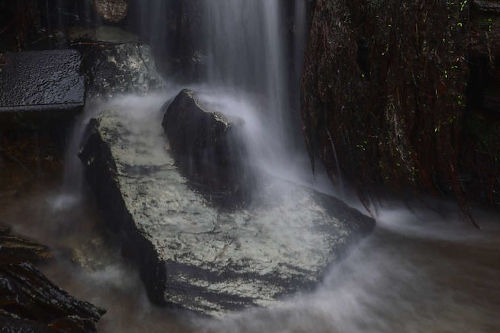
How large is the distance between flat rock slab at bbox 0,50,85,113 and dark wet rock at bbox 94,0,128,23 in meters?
0.75

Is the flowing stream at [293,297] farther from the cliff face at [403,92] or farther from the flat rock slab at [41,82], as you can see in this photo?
the cliff face at [403,92]

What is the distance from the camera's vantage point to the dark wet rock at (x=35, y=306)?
5.65ft

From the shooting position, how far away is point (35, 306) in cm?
189

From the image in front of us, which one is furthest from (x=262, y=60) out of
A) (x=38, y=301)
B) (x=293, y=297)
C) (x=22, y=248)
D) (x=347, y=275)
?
(x=38, y=301)

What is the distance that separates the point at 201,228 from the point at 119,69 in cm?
233

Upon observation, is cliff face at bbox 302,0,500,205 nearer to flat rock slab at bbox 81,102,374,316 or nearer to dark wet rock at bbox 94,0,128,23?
flat rock slab at bbox 81,102,374,316

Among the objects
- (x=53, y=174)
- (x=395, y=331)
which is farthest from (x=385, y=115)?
(x=53, y=174)

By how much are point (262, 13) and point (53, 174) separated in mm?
2857

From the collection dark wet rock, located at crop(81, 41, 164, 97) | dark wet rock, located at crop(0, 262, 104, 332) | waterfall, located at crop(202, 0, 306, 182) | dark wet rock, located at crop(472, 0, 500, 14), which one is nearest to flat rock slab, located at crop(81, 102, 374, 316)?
dark wet rock, located at crop(0, 262, 104, 332)

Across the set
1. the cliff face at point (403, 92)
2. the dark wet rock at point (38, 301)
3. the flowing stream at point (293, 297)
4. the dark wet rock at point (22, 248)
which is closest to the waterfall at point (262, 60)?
the flowing stream at point (293, 297)

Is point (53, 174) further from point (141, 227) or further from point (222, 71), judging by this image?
point (222, 71)

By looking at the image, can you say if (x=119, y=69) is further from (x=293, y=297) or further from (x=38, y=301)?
(x=293, y=297)

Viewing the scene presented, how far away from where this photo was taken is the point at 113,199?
9.90ft

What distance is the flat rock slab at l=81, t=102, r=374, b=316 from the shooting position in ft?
7.97
